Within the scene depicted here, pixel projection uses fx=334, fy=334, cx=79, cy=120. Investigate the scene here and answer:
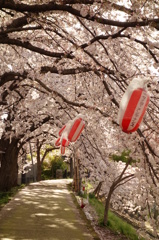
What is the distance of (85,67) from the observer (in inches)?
253

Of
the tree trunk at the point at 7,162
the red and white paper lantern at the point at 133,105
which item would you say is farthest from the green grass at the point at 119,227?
the red and white paper lantern at the point at 133,105

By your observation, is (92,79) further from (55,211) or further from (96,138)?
(55,211)

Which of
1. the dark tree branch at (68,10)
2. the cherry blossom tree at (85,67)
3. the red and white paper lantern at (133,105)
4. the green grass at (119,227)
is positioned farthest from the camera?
the green grass at (119,227)

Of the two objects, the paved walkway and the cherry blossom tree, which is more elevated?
the cherry blossom tree

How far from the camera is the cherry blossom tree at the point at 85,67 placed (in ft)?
15.3

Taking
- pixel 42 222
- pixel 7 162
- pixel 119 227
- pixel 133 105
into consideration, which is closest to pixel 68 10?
pixel 133 105

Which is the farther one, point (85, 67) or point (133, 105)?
point (85, 67)

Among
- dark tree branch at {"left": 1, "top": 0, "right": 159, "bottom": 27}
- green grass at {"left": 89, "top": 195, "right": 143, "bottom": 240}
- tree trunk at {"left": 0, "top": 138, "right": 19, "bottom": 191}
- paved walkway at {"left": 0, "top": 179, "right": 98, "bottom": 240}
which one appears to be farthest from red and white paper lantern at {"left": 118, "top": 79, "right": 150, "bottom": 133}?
tree trunk at {"left": 0, "top": 138, "right": 19, "bottom": 191}

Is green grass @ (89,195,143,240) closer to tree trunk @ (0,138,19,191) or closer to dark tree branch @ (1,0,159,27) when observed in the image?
tree trunk @ (0,138,19,191)

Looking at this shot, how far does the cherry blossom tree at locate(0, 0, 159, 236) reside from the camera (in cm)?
466

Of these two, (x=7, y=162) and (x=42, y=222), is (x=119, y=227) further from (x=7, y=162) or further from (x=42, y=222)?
(x=7, y=162)

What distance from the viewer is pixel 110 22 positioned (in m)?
4.26

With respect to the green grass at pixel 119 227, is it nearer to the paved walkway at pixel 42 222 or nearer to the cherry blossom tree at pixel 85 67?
the paved walkway at pixel 42 222

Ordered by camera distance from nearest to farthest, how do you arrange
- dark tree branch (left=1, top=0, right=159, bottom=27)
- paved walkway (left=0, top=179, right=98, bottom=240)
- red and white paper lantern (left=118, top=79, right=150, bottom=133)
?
red and white paper lantern (left=118, top=79, right=150, bottom=133), dark tree branch (left=1, top=0, right=159, bottom=27), paved walkway (left=0, top=179, right=98, bottom=240)
